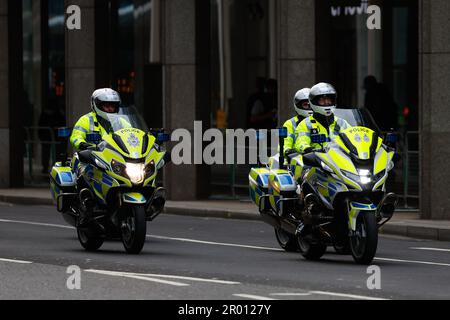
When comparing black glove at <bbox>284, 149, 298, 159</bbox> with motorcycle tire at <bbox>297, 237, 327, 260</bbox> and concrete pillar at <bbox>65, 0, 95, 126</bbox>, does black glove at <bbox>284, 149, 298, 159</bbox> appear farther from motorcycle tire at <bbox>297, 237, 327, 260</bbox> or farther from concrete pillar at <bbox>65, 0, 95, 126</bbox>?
concrete pillar at <bbox>65, 0, 95, 126</bbox>

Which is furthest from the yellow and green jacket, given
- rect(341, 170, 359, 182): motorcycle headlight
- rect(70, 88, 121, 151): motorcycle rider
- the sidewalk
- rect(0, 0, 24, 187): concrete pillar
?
rect(0, 0, 24, 187): concrete pillar

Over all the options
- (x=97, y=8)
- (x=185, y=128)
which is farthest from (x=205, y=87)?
(x=97, y=8)

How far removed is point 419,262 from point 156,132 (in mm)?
3192

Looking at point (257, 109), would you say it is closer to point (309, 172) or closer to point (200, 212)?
point (200, 212)

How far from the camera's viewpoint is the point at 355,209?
50.0 feet

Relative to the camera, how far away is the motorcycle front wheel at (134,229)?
1622 centimetres

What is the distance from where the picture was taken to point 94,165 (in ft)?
55.1

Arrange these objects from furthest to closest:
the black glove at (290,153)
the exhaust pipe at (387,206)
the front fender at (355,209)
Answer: the black glove at (290,153)
the exhaust pipe at (387,206)
the front fender at (355,209)

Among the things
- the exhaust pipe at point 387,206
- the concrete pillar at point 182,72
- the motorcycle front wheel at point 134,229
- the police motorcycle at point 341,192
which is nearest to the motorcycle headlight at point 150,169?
the motorcycle front wheel at point 134,229

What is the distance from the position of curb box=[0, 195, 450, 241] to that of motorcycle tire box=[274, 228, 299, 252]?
2.94m

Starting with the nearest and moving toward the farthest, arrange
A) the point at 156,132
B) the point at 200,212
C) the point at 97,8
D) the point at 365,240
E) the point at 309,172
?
the point at 365,240
the point at 309,172
the point at 156,132
the point at 200,212
the point at 97,8

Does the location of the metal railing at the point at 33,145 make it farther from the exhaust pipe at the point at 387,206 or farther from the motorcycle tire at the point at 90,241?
the exhaust pipe at the point at 387,206

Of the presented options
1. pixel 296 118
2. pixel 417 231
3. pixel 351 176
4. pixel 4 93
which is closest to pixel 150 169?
pixel 296 118

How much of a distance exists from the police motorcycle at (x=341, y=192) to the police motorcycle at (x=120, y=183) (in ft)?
4.39
